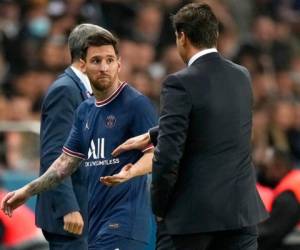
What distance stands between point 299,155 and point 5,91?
3.54 m

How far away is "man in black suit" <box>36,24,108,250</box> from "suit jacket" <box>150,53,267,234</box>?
1.26 m

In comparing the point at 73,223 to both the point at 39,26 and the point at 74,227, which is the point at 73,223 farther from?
the point at 39,26

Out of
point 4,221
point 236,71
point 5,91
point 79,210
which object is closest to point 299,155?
point 5,91

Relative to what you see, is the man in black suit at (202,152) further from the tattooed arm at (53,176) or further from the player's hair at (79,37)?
the player's hair at (79,37)

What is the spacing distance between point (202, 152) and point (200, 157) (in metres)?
0.03

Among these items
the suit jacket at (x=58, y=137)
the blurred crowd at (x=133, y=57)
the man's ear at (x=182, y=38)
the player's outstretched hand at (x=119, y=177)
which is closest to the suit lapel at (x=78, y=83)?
the suit jacket at (x=58, y=137)

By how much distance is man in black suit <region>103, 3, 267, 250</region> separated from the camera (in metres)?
6.54

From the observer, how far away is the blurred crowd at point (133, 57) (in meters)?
14.2

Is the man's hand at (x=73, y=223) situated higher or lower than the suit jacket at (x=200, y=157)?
lower

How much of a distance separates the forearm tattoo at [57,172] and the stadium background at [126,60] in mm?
5246

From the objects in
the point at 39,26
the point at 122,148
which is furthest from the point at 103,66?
the point at 39,26

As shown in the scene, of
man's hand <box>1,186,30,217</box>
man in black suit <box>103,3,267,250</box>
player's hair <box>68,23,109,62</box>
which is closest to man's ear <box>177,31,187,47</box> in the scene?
man in black suit <box>103,3,267,250</box>

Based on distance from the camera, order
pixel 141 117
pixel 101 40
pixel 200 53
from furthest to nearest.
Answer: pixel 101 40, pixel 141 117, pixel 200 53

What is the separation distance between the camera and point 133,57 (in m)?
15.5
